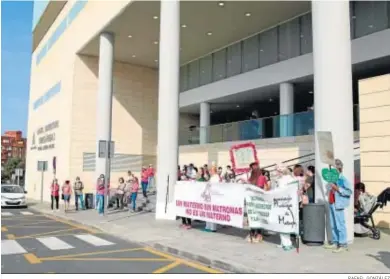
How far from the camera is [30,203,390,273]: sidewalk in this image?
7637 millimetres

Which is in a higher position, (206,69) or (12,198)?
(206,69)

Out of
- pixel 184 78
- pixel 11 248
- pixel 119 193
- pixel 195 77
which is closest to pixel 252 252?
pixel 11 248

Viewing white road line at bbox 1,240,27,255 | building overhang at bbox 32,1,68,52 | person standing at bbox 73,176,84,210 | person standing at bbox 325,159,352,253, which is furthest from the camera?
building overhang at bbox 32,1,68,52

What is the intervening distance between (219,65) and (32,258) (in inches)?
808

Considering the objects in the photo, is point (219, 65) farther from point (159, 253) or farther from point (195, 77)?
point (159, 253)

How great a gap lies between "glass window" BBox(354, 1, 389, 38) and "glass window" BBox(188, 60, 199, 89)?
13.0m

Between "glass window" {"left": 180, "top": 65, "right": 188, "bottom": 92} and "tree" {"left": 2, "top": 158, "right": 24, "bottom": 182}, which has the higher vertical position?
"glass window" {"left": 180, "top": 65, "right": 188, "bottom": 92}

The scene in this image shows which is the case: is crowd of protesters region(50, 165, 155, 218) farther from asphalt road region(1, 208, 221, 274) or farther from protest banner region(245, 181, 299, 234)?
protest banner region(245, 181, 299, 234)

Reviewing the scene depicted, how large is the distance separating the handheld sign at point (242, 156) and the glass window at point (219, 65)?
42.5 ft

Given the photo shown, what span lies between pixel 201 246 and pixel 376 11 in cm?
1324

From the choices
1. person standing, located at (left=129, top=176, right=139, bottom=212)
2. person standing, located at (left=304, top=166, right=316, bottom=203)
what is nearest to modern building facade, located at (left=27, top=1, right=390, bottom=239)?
person standing, located at (left=304, top=166, right=316, bottom=203)

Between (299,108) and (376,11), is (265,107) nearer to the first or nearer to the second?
(299,108)

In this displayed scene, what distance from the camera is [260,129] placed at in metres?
21.5
